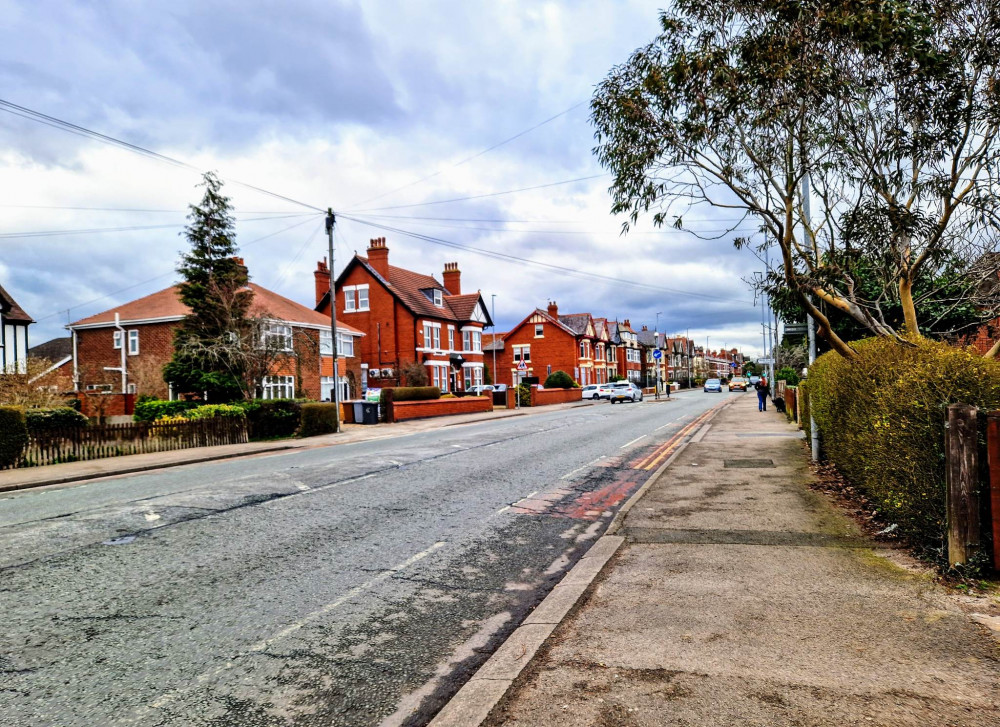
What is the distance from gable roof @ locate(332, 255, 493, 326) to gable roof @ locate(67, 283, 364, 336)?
7477mm

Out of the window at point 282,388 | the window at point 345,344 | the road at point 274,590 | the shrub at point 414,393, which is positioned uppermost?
the window at point 345,344

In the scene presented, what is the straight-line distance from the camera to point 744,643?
13.6 ft

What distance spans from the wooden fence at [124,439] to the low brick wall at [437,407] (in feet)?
36.2

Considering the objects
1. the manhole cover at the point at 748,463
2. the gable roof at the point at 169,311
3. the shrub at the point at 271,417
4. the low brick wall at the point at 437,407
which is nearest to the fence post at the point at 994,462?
the manhole cover at the point at 748,463

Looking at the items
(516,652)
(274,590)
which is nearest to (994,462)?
(516,652)

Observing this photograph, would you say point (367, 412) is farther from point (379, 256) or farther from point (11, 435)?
point (379, 256)

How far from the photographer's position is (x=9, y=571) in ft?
21.0

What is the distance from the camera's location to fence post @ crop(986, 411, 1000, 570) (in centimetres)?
480

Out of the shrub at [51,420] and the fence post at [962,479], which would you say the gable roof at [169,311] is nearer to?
the shrub at [51,420]

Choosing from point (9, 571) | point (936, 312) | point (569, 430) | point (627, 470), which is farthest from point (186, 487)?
Result: point (936, 312)

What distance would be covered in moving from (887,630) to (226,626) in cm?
475

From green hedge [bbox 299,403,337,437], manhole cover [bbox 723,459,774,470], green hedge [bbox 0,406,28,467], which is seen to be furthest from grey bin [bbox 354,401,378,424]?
manhole cover [bbox 723,459,774,470]

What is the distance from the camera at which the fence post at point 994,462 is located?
4797 mm

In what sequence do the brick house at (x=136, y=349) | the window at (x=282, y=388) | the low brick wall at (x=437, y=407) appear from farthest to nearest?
the window at (x=282, y=388) → the brick house at (x=136, y=349) → the low brick wall at (x=437, y=407)
